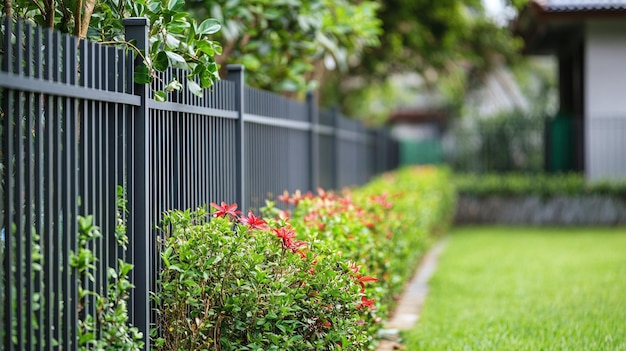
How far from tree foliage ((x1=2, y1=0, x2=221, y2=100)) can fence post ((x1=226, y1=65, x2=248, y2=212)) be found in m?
0.96

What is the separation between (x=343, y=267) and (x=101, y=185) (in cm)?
146

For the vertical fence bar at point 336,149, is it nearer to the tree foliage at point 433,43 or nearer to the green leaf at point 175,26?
the tree foliage at point 433,43

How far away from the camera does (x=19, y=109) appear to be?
12.0ft

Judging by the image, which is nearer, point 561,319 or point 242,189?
point 242,189

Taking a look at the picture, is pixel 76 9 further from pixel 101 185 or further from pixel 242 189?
pixel 242 189

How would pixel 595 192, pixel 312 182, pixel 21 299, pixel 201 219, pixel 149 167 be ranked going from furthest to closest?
pixel 595 192 < pixel 312 182 < pixel 201 219 < pixel 149 167 < pixel 21 299

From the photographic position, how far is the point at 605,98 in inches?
661

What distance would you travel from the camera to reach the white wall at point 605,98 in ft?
54.5

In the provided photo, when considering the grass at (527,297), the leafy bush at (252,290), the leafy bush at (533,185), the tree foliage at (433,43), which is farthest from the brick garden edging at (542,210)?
the leafy bush at (252,290)

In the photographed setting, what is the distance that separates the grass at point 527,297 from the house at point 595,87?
2698 mm

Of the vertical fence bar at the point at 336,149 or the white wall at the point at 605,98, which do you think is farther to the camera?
the white wall at the point at 605,98

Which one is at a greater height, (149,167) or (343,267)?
(149,167)

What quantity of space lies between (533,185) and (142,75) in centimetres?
1360

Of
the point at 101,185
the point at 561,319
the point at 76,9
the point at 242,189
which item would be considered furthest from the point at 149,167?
the point at 561,319
